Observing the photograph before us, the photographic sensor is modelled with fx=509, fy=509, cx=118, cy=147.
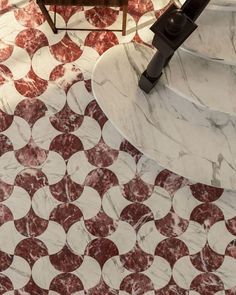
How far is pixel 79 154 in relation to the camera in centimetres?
265

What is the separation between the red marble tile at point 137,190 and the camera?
8.64ft

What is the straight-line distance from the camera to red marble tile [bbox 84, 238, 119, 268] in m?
2.62

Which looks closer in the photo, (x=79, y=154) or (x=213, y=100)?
(x=213, y=100)

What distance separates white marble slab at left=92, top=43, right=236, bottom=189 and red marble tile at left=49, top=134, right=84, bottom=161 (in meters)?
0.22

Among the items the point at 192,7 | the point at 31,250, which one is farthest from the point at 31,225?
the point at 192,7

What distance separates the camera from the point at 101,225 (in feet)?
8.65

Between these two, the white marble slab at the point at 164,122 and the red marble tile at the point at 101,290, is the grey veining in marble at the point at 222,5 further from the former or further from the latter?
the red marble tile at the point at 101,290

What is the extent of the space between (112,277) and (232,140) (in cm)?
93

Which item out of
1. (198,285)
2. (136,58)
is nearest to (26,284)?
(198,285)

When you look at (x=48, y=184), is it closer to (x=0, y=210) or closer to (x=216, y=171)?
(x=0, y=210)

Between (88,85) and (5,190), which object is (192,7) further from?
(5,190)

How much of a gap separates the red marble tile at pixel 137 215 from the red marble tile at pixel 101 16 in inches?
38.3

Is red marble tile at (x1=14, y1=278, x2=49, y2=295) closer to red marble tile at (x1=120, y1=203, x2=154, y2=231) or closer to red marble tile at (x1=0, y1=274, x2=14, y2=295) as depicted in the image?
red marble tile at (x1=0, y1=274, x2=14, y2=295)

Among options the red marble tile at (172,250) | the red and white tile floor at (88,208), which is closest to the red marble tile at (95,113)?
the red and white tile floor at (88,208)
